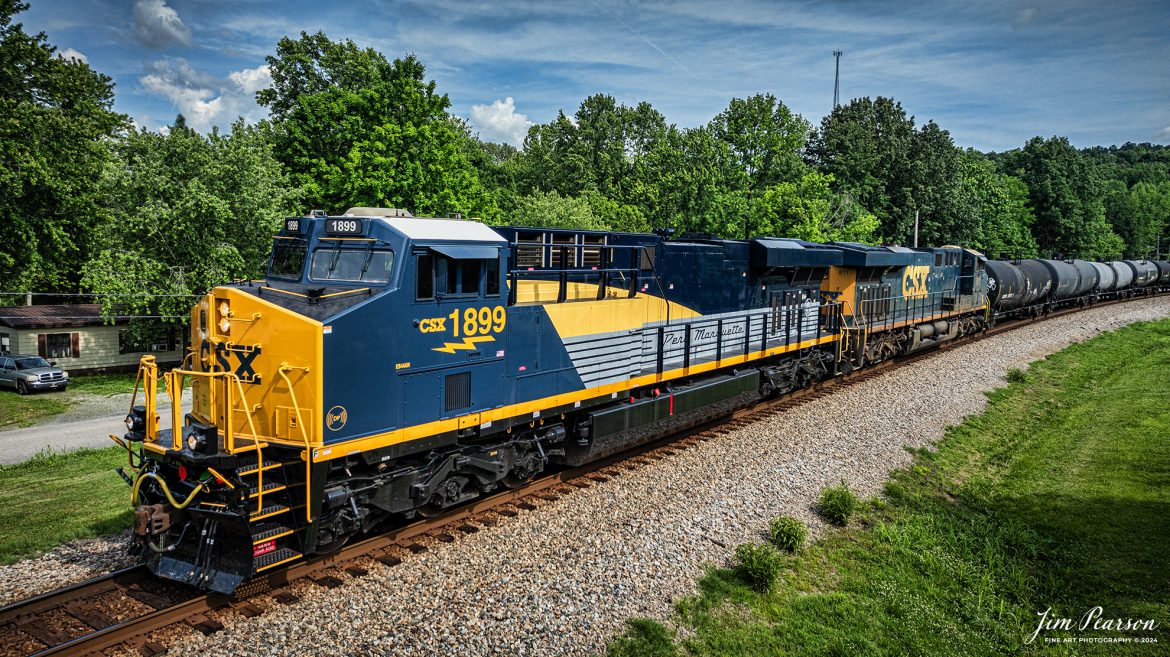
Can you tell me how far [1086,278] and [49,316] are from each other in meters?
49.9

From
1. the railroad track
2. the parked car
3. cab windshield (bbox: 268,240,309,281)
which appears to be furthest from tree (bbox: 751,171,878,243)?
the parked car

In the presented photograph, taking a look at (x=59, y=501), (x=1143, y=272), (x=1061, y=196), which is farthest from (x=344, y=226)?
(x=1061, y=196)

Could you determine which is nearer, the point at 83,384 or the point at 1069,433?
the point at 1069,433

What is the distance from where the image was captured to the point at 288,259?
8859 millimetres

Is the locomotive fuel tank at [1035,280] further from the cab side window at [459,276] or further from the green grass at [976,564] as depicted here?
the cab side window at [459,276]

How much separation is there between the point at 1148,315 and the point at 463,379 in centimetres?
4259

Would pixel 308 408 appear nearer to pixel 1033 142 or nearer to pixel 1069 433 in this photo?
pixel 1069 433

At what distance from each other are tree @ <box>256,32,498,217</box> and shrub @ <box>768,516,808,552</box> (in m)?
20.0

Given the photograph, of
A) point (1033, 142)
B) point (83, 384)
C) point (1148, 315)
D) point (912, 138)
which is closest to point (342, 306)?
point (83, 384)

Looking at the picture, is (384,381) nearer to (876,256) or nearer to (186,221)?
(876,256)

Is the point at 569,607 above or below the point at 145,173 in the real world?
below

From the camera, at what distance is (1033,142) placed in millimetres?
67562

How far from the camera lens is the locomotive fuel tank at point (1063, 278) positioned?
34.9m

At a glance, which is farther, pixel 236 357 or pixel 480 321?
pixel 480 321
